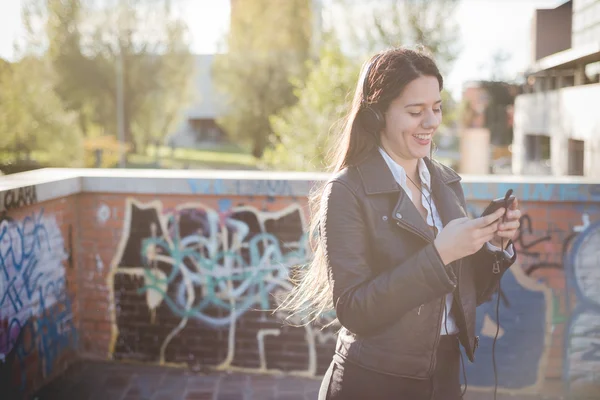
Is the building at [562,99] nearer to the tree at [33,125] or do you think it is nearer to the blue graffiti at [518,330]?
the blue graffiti at [518,330]

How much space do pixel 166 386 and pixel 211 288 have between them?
863 mm

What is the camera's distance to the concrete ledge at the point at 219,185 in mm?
4875

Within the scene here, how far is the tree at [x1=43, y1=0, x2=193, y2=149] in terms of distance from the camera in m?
35.6

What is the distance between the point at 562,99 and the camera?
28.8 m

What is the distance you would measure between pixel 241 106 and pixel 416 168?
37.8m

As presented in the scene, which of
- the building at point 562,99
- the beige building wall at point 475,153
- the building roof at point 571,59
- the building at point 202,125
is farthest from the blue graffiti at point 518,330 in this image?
the building at point 202,125

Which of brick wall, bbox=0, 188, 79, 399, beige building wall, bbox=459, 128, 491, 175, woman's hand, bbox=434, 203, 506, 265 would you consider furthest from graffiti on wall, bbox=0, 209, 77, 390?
beige building wall, bbox=459, 128, 491, 175

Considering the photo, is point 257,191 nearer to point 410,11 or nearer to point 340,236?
point 340,236

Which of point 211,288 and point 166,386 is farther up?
point 211,288

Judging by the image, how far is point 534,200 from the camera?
16.3ft

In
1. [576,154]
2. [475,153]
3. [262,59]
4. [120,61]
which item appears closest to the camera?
[576,154]

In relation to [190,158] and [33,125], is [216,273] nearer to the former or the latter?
[33,125]


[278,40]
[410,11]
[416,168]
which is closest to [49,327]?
[416,168]

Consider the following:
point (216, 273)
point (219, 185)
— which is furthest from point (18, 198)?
point (216, 273)
